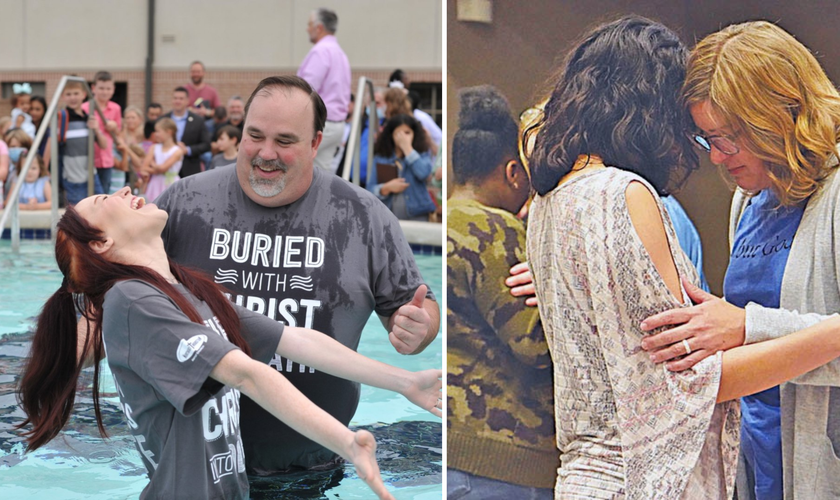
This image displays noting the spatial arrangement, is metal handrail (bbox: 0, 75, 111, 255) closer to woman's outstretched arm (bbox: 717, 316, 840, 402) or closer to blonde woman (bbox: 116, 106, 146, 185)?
blonde woman (bbox: 116, 106, 146, 185)

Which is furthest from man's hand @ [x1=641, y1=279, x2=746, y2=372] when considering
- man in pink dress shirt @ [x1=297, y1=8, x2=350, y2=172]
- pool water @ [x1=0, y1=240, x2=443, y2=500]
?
man in pink dress shirt @ [x1=297, y1=8, x2=350, y2=172]

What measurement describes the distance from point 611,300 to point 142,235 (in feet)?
4.23

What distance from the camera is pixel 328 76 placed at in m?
8.75

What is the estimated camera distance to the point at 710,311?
2523mm

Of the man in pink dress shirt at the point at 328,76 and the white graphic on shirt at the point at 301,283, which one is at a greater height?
the man in pink dress shirt at the point at 328,76

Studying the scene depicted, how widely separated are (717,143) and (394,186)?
7.99 meters

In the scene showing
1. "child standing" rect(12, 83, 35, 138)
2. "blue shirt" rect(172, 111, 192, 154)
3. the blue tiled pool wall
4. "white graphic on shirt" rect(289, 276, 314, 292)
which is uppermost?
"child standing" rect(12, 83, 35, 138)

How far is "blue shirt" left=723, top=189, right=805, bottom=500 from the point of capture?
251cm

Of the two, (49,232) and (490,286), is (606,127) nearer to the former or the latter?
(490,286)

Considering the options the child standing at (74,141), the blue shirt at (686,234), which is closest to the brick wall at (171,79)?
the child standing at (74,141)

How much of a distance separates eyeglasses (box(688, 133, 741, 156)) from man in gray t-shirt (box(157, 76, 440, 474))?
3.84 ft

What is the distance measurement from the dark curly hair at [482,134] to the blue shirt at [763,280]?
610 mm

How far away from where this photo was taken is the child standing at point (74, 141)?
10.5m

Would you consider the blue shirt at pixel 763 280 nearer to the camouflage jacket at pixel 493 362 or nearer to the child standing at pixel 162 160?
the camouflage jacket at pixel 493 362
